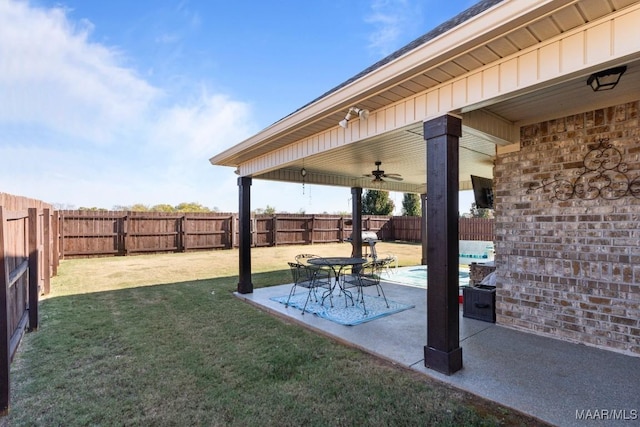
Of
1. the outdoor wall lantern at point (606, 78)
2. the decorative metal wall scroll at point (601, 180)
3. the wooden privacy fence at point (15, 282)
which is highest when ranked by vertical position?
the outdoor wall lantern at point (606, 78)

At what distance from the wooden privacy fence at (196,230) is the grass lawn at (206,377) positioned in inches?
280

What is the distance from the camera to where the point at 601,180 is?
3.35 meters

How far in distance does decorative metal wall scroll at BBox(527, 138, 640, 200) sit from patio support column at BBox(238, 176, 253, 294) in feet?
15.7

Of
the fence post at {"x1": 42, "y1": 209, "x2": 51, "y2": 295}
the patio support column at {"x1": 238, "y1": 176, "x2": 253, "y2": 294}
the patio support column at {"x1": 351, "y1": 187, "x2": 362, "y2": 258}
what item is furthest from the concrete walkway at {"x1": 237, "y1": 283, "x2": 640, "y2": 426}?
the fence post at {"x1": 42, "y1": 209, "x2": 51, "y2": 295}

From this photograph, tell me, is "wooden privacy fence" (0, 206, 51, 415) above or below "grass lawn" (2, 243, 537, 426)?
above

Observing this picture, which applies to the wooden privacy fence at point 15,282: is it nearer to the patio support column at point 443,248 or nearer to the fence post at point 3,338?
the fence post at point 3,338

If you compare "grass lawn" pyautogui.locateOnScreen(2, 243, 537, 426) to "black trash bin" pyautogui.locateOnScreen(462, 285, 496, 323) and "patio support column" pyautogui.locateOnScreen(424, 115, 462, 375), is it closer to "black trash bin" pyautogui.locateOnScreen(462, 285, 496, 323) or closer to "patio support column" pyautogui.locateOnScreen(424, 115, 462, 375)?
"patio support column" pyautogui.locateOnScreen(424, 115, 462, 375)

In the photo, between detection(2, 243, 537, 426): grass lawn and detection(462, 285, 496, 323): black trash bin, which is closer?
detection(2, 243, 537, 426): grass lawn

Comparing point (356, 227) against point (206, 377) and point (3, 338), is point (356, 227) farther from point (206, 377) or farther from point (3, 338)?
point (3, 338)

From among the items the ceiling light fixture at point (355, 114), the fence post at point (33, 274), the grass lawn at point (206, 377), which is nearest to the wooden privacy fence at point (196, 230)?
the grass lawn at point (206, 377)

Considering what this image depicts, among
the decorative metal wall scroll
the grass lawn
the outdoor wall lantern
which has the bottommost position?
the grass lawn

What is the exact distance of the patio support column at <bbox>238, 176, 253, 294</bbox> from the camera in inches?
238

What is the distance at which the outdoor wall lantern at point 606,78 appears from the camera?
2383 millimetres

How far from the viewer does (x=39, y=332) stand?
402cm
